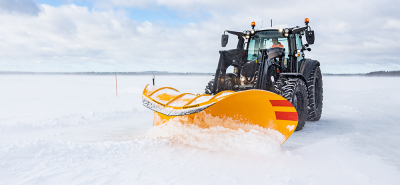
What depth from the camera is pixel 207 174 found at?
2.69 meters

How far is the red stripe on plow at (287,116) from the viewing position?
3.85m

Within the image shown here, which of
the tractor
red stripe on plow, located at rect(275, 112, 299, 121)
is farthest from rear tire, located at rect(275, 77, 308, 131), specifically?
red stripe on plow, located at rect(275, 112, 299, 121)

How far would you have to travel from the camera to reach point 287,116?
3.92 meters

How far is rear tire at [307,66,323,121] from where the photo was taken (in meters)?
6.11

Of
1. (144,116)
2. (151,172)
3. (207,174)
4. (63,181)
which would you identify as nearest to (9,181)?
(63,181)

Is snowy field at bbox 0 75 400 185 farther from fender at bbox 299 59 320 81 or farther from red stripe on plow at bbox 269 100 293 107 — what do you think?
fender at bbox 299 59 320 81

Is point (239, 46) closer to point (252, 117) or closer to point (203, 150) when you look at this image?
point (252, 117)

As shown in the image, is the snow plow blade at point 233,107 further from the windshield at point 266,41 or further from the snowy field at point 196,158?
the windshield at point 266,41

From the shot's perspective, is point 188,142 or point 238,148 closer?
point 238,148

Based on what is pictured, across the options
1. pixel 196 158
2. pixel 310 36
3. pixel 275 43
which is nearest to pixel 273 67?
pixel 275 43

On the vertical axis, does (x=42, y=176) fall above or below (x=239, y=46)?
below

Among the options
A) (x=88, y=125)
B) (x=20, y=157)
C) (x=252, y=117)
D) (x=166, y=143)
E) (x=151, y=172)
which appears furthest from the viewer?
(x=88, y=125)

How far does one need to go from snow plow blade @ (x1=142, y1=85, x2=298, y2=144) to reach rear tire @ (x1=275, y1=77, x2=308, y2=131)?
705 mm

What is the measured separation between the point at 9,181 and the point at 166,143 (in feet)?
6.03
